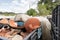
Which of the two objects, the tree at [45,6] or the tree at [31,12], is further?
the tree at [45,6]

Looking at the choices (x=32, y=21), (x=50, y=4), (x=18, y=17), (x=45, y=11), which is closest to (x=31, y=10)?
(x=45, y=11)

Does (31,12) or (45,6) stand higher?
(45,6)

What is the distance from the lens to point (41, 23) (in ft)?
23.8

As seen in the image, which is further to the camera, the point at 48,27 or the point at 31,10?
the point at 31,10

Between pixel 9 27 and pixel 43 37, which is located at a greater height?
pixel 9 27

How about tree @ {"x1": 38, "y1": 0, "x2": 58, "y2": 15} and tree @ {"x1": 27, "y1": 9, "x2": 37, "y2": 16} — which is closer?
tree @ {"x1": 27, "y1": 9, "x2": 37, "y2": 16}

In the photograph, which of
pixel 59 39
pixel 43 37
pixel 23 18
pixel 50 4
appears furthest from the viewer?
pixel 50 4

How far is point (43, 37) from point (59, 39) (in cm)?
261

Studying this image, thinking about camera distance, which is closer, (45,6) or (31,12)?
(31,12)

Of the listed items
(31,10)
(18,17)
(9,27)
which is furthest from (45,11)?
(9,27)

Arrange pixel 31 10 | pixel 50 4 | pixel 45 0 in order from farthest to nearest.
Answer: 1. pixel 45 0
2. pixel 50 4
3. pixel 31 10

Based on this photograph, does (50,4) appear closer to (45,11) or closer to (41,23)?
(45,11)

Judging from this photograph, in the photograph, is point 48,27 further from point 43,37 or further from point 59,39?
point 59,39

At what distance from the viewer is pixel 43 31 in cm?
722
